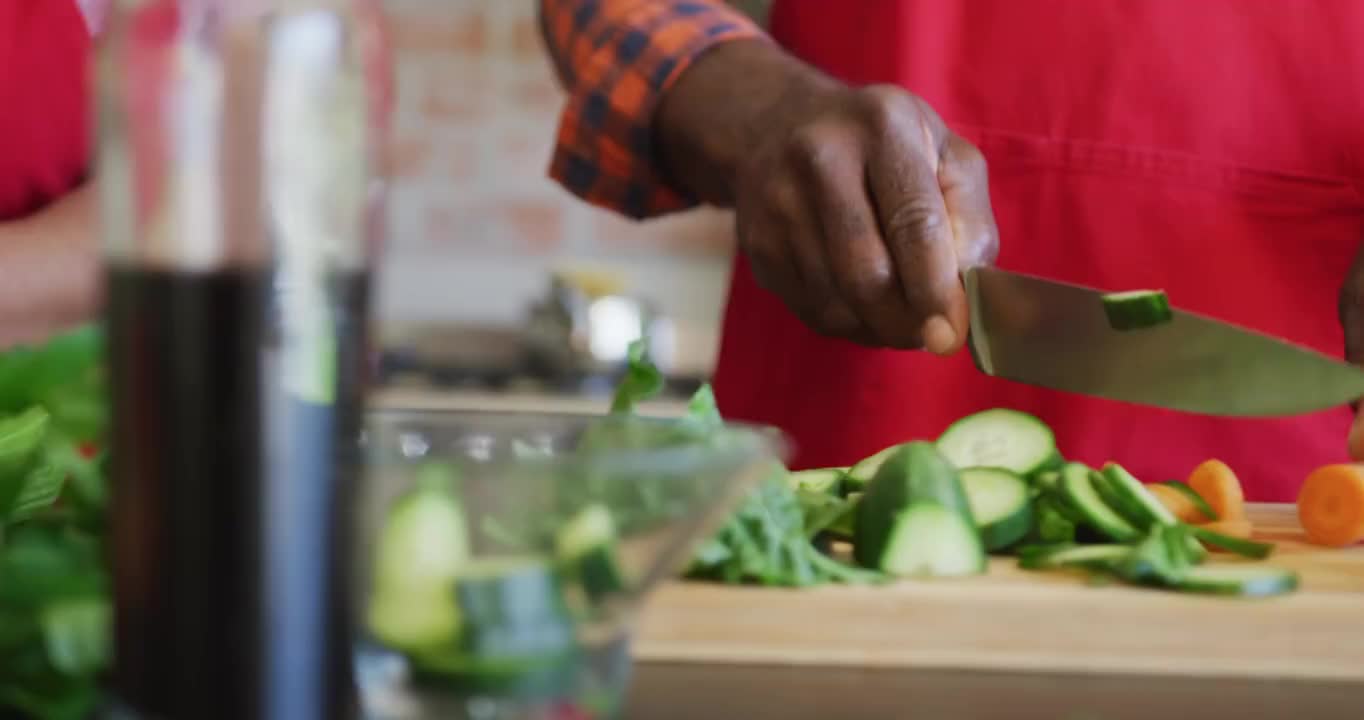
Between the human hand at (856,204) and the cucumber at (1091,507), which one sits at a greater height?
the human hand at (856,204)

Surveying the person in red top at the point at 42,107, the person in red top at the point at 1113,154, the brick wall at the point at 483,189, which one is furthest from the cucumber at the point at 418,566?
the brick wall at the point at 483,189

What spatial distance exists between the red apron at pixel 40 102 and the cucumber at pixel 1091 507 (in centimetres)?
115

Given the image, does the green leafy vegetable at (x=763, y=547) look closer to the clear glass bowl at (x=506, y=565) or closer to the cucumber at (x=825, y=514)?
the cucumber at (x=825, y=514)

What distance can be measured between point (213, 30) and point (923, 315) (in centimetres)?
71

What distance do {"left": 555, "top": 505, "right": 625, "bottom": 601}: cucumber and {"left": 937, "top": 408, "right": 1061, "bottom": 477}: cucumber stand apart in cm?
55

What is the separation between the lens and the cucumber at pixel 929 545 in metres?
0.76

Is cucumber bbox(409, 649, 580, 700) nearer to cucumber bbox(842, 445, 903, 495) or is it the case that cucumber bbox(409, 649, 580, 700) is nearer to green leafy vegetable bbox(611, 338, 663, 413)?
green leafy vegetable bbox(611, 338, 663, 413)

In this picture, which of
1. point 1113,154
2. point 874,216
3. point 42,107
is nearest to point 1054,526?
point 874,216

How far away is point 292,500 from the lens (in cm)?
37

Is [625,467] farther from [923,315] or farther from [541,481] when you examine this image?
[923,315]

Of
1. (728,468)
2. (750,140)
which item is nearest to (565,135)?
(750,140)

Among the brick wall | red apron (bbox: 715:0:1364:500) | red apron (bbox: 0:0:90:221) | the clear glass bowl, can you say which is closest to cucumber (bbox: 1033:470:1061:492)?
red apron (bbox: 715:0:1364:500)

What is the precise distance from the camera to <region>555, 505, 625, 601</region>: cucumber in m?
0.41

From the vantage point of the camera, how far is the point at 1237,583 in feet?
2.45
